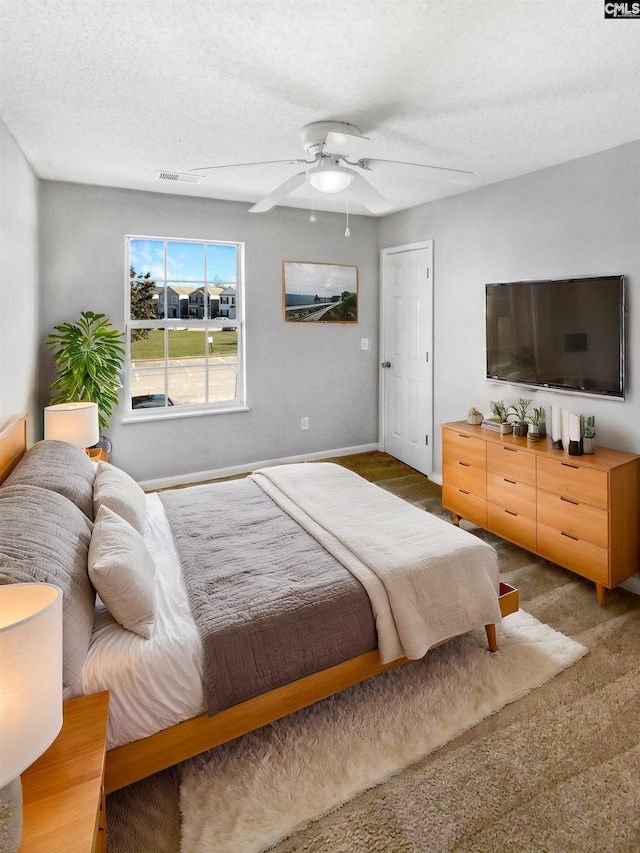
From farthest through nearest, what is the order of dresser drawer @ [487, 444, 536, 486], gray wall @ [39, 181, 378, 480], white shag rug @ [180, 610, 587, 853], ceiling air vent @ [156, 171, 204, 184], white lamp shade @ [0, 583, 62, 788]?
1. gray wall @ [39, 181, 378, 480]
2. ceiling air vent @ [156, 171, 204, 184]
3. dresser drawer @ [487, 444, 536, 486]
4. white shag rug @ [180, 610, 587, 853]
5. white lamp shade @ [0, 583, 62, 788]

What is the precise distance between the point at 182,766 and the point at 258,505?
129 centimetres

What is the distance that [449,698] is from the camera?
205 centimetres

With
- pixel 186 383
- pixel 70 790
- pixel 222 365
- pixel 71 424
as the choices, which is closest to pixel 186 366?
pixel 186 383

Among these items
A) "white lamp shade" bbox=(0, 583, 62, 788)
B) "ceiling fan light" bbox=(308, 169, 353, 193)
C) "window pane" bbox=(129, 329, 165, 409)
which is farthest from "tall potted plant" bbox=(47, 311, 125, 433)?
"white lamp shade" bbox=(0, 583, 62, 788)

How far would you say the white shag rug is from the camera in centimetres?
157

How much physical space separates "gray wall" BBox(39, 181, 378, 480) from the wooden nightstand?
127 inches

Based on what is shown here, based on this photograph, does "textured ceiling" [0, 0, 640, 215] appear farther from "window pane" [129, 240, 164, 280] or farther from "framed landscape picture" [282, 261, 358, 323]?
"framed landscape picture" [282, 261, 358, 323]

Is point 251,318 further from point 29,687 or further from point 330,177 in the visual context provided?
point 29,687

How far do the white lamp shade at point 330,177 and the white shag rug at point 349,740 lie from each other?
2425 mm

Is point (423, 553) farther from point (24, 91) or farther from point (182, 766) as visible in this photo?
point (24, 91)

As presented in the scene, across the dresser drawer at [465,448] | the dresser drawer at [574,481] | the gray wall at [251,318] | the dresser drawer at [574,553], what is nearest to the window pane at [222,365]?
the gray wall at [251,318]

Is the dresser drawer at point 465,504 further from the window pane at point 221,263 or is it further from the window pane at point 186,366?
the window pane at point 221,263

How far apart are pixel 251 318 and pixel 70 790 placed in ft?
13.4

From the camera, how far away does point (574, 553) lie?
113 inches
